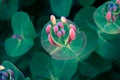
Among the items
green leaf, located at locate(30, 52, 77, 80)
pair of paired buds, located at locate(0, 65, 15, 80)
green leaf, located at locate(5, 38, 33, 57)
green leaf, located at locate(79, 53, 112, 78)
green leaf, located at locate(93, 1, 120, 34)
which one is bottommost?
green leaf, located at locate(79, 53, 112, 78)

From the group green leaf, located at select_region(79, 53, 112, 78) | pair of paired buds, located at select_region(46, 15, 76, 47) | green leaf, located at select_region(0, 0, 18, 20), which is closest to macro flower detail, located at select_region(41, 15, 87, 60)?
pair of paired buds, located at select_region(46, 15, 76, 47)

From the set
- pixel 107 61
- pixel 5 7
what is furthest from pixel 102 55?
pixel 5 7

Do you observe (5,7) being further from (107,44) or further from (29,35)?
(107,44)

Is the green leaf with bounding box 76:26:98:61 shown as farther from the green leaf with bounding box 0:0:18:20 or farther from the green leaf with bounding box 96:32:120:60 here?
the green leaf with bounding box 0:0:18:20

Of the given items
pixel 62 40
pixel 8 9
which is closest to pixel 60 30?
pixel 62 40

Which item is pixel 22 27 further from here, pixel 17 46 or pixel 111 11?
pixel 111 11

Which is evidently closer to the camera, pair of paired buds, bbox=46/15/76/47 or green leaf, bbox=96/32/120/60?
pair of paired buds, bbox=46/15/76/47
